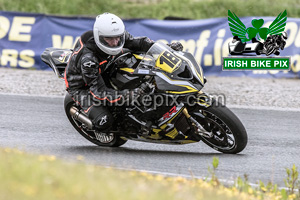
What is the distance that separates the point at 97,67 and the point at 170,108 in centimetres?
101

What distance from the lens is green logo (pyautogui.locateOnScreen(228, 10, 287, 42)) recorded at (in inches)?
535

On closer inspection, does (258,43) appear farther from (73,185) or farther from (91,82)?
(73,185)

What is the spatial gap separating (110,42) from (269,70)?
7933 mm

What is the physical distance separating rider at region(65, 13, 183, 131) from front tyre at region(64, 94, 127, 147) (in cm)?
38

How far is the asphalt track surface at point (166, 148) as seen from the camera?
6277 mm

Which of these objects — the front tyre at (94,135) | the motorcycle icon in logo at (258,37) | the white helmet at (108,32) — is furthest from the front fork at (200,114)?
the motorcycle icon in logo at (258,37)

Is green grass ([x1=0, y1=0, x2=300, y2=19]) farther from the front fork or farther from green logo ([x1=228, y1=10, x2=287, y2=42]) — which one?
the front fork

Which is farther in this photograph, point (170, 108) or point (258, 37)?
point (258, 37)

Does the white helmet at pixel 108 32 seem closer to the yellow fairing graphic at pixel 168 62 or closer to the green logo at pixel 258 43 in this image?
the yellow fairing graphic at pixel 168 62

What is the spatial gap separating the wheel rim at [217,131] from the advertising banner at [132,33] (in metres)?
7.26

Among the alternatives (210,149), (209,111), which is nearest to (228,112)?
(209,111)

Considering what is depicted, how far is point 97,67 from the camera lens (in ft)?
21.5

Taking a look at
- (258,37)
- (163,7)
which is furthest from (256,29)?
(163,7)

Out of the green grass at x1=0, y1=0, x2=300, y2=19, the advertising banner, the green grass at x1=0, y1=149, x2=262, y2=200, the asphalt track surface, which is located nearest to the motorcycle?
the asphalt track surface
